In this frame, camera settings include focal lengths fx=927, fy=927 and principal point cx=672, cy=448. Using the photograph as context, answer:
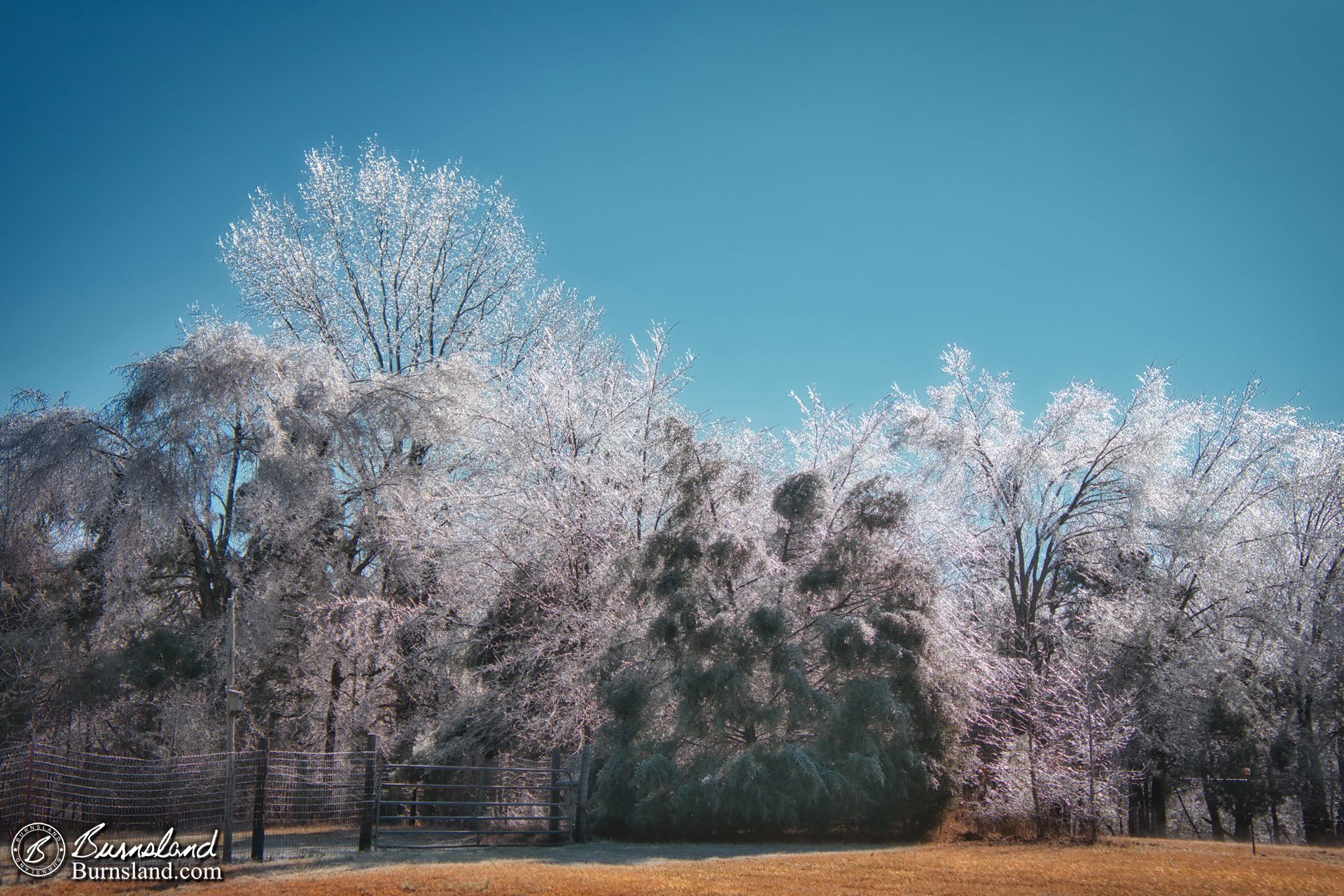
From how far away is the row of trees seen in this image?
Result: 14609 millimetres

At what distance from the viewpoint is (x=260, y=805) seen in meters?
10.9

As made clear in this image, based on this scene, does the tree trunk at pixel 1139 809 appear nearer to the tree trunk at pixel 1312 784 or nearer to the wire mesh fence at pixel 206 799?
the tree trunk at pixel 1312 784

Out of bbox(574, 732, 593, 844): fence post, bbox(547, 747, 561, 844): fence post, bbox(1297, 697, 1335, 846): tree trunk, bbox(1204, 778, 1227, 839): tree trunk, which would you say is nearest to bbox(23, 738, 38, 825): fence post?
bbox(547, 747, 561, 844): fence post

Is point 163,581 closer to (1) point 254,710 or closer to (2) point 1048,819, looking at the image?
(1) point 254,710

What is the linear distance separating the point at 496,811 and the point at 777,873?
6269 millimetres

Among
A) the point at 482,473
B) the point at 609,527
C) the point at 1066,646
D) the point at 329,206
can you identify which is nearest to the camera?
the point at 609,527

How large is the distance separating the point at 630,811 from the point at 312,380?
11.2 meters

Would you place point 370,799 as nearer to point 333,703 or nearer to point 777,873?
point 777,873

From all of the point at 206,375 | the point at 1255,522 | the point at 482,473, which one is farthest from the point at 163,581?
the point at 1255,522

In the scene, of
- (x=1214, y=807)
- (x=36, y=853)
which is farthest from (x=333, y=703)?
(x=1214, y=807)

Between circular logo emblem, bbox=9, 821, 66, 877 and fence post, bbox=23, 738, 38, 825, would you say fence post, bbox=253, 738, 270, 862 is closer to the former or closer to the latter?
circular logo emblem, bbox=9, 821, 66, 877

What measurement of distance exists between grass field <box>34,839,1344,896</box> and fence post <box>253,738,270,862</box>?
53cm

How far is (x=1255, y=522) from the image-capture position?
2198 centimetres

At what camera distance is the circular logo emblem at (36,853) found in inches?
356
